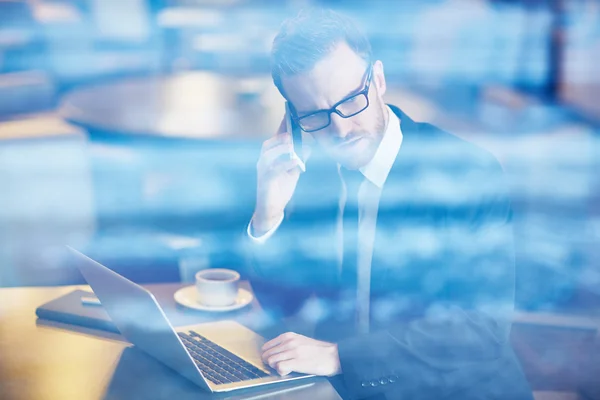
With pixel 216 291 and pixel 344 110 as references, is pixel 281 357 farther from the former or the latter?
pixel 344 110

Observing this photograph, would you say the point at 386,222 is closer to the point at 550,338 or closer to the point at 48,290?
the point at 48,290

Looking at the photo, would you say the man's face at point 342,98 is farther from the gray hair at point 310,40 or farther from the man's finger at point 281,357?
the man's finger at point 281,357

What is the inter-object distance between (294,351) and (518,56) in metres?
4.28

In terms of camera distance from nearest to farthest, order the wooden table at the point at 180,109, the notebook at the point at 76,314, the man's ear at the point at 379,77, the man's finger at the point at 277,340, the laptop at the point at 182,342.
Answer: the laptop at the point at 182,342
the man's finger at the point at 277,340
the notebook at the point at 76,314
the man's ear at the point at 379,77
the wooden table at the point at 180,109

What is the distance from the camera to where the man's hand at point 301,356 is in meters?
0.79

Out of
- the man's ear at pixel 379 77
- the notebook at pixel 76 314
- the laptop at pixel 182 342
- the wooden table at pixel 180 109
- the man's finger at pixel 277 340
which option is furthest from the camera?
the wooden table at pixel 180 109

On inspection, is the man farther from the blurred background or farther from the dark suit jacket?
the blurred background

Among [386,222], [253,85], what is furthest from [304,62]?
[253,85]

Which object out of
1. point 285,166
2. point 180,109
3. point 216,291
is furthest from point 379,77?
point 180,109

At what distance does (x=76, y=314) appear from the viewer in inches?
37.4

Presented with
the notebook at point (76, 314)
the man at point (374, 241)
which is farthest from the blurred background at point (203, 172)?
the notebook at point (76, 314)

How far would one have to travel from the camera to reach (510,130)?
265 cm

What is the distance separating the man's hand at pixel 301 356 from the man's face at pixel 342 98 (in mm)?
337

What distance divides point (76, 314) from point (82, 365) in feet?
0.46
